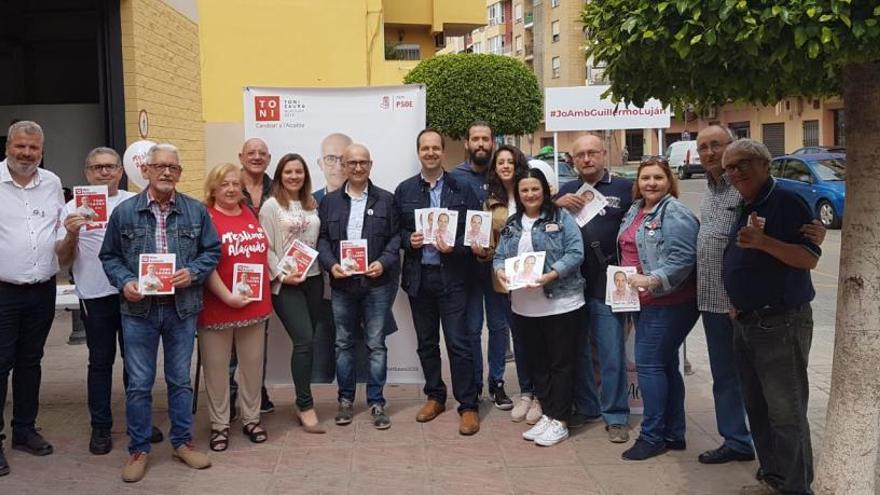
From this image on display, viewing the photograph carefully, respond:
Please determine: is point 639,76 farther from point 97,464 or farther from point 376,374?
point 97,464

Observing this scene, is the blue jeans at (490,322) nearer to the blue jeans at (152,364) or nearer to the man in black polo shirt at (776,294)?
the blue jeans at (152,364)

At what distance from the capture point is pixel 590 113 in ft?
39.7

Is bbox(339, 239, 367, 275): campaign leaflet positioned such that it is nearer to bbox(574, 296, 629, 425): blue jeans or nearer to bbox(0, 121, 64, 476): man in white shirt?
bbox(574, 296, 629, 425): blue jeans

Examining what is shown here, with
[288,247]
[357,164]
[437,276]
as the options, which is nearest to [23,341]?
[288,247]

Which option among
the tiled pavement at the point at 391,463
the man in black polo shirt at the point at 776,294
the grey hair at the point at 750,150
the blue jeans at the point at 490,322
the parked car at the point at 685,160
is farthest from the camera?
the parked car at the point at 685,160

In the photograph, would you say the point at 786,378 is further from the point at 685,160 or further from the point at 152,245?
the point at 685,160

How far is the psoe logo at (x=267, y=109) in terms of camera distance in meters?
6.62

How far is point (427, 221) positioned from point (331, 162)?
4.04 ft

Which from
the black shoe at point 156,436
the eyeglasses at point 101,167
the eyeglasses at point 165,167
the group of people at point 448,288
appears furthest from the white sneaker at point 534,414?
the eyeglasses at point 101,167

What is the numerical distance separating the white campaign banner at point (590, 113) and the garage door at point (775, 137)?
124 feet

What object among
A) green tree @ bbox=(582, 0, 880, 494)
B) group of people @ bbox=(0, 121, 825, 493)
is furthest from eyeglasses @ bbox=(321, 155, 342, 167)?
green tree @ bbox=(582, 0, 880, 494)

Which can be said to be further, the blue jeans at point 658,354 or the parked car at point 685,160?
the parked car at point 685,160

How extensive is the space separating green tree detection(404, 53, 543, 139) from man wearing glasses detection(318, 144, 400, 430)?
21073mm

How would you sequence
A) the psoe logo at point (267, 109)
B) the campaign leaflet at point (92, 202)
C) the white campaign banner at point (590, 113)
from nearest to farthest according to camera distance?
the campaign leaflet at point (92, 202)
the psoe logo at point (267, 109)
the white campaign banner at point (590, 113)
